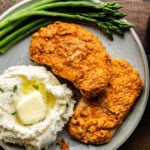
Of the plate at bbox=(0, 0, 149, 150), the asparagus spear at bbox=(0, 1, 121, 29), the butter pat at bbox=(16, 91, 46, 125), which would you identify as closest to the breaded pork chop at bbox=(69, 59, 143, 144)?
the plate at bbox=(0, 0, 149, 150)

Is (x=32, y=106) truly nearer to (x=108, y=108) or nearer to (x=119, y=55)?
(x=108, y=108)

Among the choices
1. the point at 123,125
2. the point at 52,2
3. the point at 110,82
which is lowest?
the point at 123,125

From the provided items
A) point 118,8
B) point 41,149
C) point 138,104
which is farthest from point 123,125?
point 118,8

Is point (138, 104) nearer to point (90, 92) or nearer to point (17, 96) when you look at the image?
point (90, 92)

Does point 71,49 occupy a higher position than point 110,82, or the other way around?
point 71,49

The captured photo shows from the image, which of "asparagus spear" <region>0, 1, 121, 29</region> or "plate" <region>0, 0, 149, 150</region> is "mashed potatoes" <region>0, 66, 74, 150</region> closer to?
"plate" <region>0, 0, 149, 150</region>

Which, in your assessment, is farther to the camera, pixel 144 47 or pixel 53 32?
pixel 144 47

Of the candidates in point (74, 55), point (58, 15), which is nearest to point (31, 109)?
point (74, 55)

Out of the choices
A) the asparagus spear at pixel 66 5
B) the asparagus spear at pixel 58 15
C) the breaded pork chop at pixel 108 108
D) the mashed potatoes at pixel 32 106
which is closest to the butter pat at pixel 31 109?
the mashed potatoes at pixel 32 106
